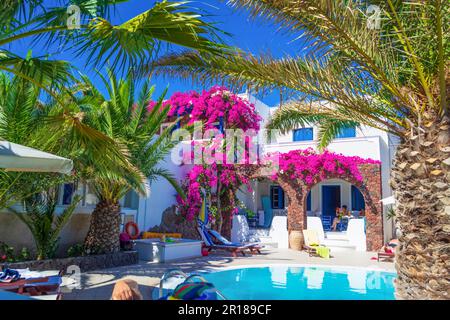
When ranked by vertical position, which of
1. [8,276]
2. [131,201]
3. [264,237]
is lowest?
[264,237]

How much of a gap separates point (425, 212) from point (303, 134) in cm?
2206

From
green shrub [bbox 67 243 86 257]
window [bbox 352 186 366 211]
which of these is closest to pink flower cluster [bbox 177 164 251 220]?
green shrub [bbox 67 243 86 257]

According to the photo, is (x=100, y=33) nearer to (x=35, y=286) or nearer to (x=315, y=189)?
(x=35, y=286)

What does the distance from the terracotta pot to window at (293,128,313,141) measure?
9.89 meters

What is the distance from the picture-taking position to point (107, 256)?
12500 mm

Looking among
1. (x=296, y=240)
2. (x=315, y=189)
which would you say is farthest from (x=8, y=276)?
(x=315, y=189)

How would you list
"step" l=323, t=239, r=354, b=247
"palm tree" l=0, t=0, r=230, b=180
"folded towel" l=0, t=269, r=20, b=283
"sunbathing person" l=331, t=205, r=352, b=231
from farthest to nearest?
"sunbathing person" l=331, t=205, r=352, b=231, "step" l=323, t=239, r=354, b=247, "folded towel" l=0, t=269, r=20, b=283, "palm tree" l=0, t=0, r=230, b=180

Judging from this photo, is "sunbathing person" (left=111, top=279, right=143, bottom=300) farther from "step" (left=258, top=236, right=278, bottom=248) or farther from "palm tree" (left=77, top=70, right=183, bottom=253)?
"step" (left=258, top=236, right=278, bottom=248)

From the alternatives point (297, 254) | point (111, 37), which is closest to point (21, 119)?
point (111, 37)

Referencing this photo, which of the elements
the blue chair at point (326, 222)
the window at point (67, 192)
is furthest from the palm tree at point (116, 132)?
the blue chair at point (326, 222)

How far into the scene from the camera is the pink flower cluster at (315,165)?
62.2 feet

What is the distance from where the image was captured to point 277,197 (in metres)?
28.6

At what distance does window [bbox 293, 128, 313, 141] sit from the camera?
88.5 feet
